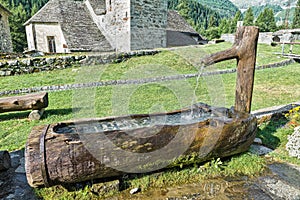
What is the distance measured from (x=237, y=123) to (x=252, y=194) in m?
0.81

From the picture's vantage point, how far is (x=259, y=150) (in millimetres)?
3273

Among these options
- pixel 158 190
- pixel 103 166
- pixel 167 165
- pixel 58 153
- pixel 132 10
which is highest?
pixel 132 10

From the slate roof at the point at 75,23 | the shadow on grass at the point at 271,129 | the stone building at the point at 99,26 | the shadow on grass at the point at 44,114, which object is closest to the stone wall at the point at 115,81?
the shadow on grass at the point at 44,114

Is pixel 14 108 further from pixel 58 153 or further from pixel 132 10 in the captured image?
pixel 132 10

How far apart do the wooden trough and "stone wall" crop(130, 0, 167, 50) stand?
10507mm

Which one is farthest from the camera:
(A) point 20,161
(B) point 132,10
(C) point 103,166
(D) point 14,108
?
(B) point 132,10

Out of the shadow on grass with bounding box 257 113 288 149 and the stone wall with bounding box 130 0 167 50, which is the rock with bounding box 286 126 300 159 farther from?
the stone wall with bounding box 130 0 167 50

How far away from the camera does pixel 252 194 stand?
7.84 ft

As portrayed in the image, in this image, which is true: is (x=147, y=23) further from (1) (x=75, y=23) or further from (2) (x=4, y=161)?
(2) (x=4, y=161)

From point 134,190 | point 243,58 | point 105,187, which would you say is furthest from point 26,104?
point 243,58

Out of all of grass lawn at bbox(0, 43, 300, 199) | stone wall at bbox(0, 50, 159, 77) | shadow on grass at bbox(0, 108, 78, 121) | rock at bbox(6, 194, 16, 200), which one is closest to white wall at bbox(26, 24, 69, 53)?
stone wall at bbox(0, 50, 159, 77)

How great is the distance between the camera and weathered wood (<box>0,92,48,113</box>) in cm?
411

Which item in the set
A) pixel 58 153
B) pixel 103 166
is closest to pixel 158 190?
pixel 103 166

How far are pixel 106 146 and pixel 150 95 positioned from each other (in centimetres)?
433
